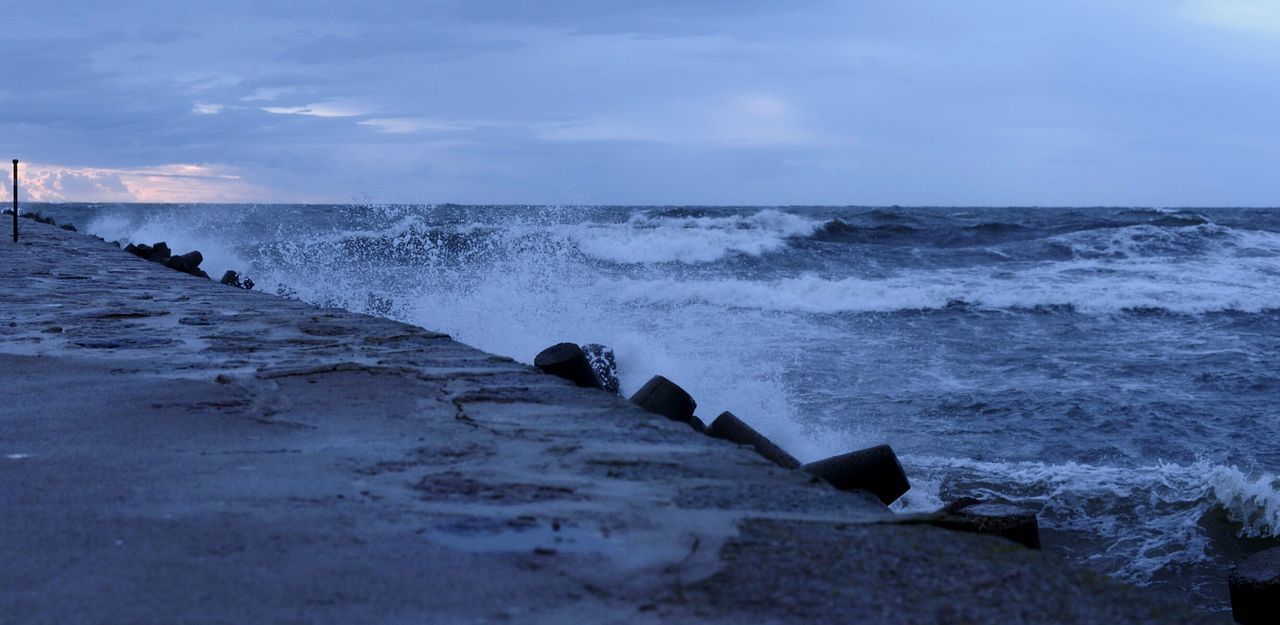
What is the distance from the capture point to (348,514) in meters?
1.97

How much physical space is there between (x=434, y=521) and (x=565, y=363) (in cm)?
211

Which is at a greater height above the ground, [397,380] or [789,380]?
[397,380]

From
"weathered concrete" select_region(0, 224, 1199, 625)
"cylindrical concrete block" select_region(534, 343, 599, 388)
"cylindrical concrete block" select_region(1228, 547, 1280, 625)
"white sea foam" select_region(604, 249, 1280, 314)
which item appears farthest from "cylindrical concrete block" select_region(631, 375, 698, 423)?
"white sea foam" select_region(604, 249, 1280, 314)

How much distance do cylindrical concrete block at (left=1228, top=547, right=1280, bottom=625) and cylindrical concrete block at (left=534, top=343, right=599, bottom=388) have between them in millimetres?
2155

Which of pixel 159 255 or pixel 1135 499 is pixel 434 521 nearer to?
pixel 1135 499

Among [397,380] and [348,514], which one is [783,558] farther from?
[397,380]

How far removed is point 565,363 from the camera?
4023mm

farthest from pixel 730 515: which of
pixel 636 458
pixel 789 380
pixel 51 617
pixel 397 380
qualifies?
pixel 789 380

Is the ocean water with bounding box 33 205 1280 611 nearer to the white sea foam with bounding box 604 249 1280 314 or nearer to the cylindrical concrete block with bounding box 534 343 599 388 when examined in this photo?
the white sea foam with bounding box 604 249 1280 314

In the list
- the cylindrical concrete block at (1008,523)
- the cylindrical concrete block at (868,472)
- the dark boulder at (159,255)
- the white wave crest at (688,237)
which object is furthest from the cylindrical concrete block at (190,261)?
the white wave crest at (688,237)

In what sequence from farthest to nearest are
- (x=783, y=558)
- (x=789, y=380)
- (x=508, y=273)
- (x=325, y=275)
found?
(x=325, y=275)
(x=508, y=273)
(x=789, y=380)
(x=783, y=558)

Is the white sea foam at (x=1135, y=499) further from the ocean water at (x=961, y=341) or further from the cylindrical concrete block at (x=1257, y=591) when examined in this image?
the cylindrical concrete block at (x=1257, y=591)

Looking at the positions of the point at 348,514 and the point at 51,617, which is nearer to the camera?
the point at 51,617

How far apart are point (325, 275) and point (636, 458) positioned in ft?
53.0
